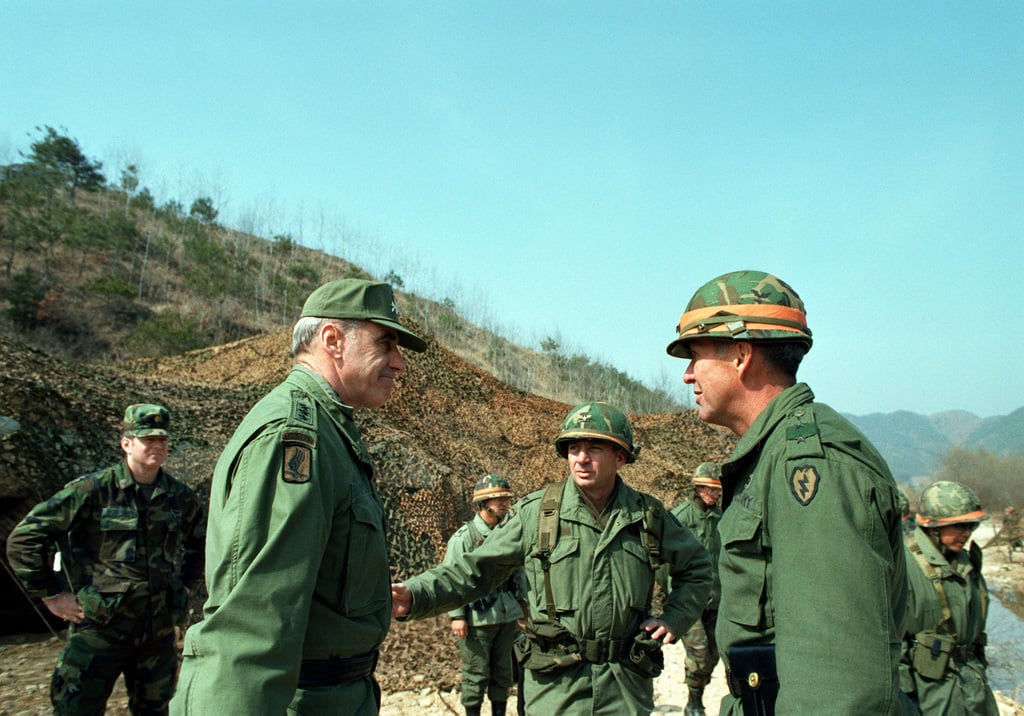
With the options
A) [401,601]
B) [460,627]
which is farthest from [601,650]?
[460,627]

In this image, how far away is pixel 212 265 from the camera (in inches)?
1320

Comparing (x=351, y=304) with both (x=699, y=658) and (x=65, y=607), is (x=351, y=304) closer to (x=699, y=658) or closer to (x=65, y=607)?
(x=65, y=607)

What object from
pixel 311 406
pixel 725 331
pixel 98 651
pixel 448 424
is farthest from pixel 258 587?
pixel 448 424

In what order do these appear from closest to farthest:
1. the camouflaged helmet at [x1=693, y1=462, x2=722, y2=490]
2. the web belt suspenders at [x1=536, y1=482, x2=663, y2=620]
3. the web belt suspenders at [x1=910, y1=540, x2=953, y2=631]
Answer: the web belt suspenders at [x1=536, y1=482, x2=663, y2=620] → the web belt suspenders at [x1=910, y1=540, x2=953, y2=631] → the camouflaged helmet at [x1=693, y1=462, x2=722, y2=490]

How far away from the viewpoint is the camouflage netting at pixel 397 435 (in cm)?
716

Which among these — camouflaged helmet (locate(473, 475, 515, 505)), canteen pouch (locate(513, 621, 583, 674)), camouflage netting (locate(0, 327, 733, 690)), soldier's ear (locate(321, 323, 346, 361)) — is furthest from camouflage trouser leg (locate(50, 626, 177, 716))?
soldier's ear (locate(321, 323, 346, 361))

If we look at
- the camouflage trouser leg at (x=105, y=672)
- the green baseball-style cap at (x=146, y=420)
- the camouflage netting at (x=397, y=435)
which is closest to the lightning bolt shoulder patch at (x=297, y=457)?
the green baseball-style cap at (x=146, y=420)

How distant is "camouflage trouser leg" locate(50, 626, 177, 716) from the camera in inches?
160

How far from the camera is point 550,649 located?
341 centimetres

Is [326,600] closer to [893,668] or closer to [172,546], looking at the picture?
[893,668]

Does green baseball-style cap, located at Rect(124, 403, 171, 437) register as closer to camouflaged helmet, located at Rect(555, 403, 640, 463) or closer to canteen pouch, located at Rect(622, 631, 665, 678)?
camouflaged helmet, located at Rect(555, 403, 640, 463)

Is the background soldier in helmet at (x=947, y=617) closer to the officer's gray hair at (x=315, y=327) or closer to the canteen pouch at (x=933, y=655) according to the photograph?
the canteen pouch at (x=933, y=655)

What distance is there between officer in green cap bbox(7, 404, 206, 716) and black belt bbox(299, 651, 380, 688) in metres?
2.93

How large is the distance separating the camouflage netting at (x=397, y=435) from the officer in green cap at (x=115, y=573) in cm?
300
